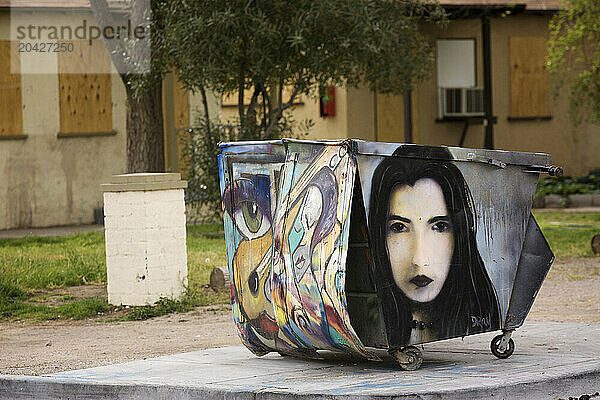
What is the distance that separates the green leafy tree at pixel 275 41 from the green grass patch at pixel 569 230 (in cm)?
347

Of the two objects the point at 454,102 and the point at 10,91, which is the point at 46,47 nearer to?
the point at 10,91

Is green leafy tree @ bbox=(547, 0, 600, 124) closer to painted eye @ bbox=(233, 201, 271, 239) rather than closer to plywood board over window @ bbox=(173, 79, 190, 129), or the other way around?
plywood board over window @ bbox=(173, 79, 190, 129)

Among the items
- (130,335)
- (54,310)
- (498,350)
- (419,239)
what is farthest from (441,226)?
(54,310)

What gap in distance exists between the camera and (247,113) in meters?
16.6

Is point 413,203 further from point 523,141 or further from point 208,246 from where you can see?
point 523,141

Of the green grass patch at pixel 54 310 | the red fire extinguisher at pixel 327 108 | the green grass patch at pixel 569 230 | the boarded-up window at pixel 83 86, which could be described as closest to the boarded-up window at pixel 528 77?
the red fire extinguisher at pixel 327 108

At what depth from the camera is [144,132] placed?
1594 centimetres

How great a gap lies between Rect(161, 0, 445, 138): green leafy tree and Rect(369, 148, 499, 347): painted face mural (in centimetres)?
770

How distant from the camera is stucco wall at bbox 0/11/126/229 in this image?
778 inches

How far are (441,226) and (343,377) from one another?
1.04 meters

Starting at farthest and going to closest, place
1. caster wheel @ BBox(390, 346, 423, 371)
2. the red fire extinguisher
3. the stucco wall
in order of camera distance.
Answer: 1. the red fire extinguisher
2. the stucco wall
3. caster wheel @ BBox(390, 346, 423, 371)

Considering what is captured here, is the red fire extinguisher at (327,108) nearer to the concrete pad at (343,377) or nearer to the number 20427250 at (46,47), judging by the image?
the number 20427250 at (46,47)

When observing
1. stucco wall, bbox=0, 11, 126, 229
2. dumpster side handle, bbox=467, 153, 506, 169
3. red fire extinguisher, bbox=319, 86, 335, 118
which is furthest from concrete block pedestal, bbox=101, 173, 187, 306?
red fire extinguisher, bbox=319, 86, 335, 118

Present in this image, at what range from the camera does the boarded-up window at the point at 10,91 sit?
19.6 m
